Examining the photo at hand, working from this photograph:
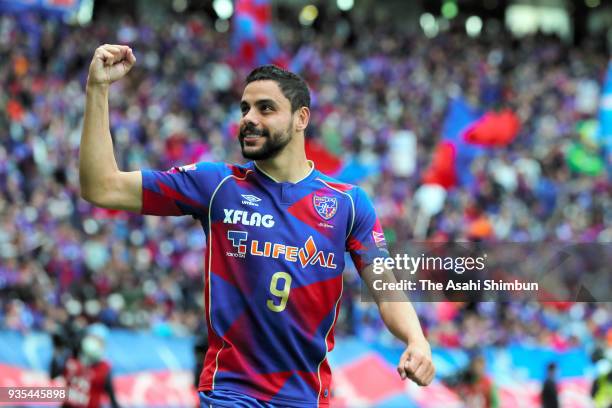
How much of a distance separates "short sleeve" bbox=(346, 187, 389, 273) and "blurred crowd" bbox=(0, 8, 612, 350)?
8.65m

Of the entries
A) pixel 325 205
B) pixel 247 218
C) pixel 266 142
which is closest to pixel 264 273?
pixel 247 218

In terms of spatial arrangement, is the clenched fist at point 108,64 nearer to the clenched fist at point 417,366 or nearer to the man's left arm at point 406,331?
the man's left arm at point 406,331

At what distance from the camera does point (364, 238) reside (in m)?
4.96

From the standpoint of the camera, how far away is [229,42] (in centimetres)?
2802

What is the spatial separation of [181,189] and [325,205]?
0.65 metres

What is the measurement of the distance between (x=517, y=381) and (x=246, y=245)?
37.7 ft

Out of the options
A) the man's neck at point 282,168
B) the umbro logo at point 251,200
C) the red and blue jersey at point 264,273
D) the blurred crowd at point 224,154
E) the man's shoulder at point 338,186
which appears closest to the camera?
the red and blue jersey at point 264,273

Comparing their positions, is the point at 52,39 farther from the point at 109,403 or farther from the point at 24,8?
the point at 109,403

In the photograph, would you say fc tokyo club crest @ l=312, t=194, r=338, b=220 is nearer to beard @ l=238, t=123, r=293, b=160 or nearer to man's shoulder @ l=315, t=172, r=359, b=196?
man's shoulder @ l=315, t=172, r=359, b=196

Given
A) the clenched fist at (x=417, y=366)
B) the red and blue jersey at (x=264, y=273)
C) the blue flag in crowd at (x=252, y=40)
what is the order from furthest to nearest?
the blue flag in crowd at (x=252, y=40)
the red and blue jersey at (x=264, y=273)
the clenched fist at (x=417, y=366)

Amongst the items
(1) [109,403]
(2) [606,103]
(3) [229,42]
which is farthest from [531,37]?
(1) [109,403]

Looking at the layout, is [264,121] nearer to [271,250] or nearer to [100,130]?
[271,250]

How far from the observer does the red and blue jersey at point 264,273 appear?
4680mm

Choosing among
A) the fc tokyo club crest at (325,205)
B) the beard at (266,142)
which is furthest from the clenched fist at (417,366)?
the beard at (266,142)
